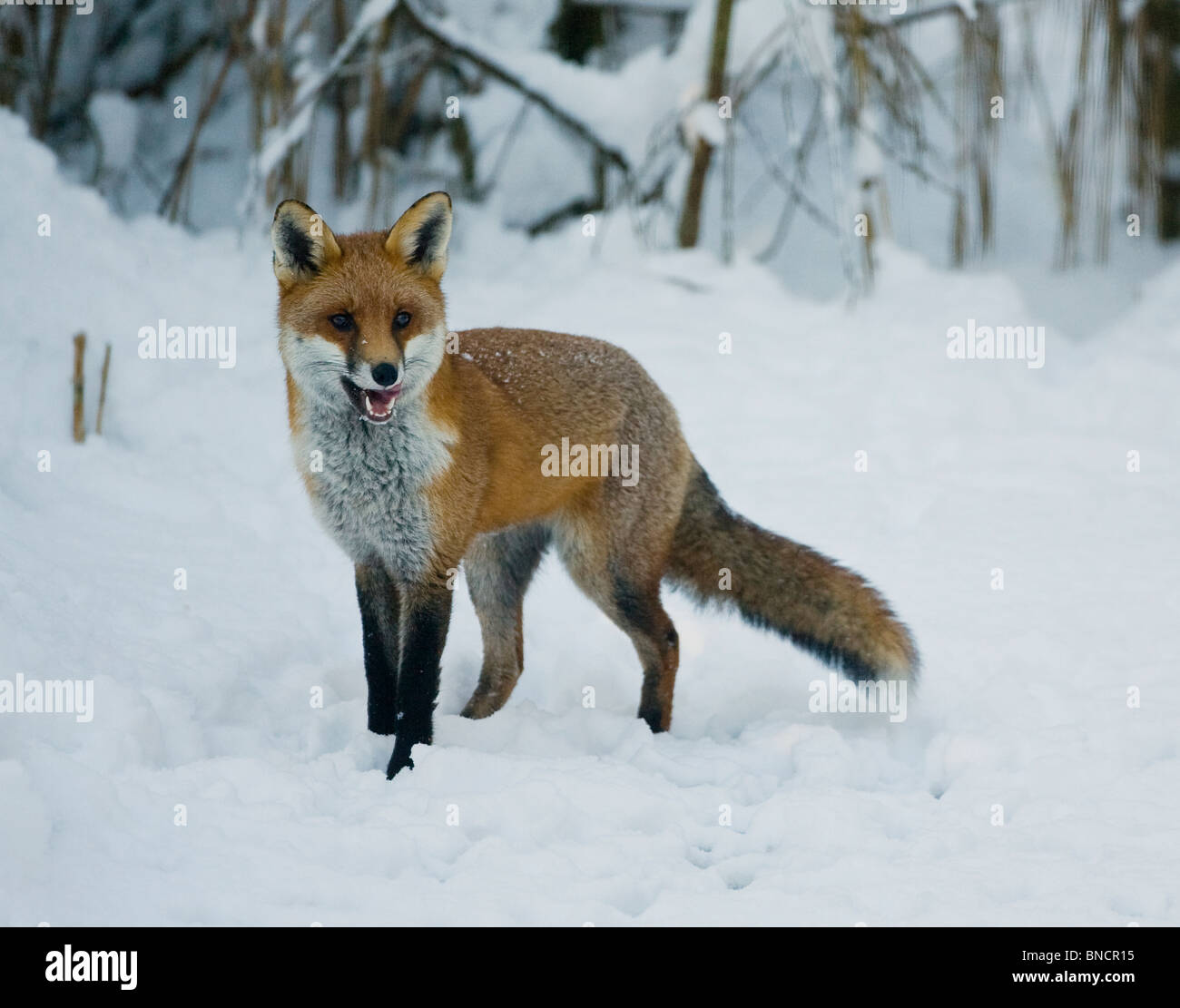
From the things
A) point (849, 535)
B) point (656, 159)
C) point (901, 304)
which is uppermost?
point (656, 159)

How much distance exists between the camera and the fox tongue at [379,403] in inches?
134

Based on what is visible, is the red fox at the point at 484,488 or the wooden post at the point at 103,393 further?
the wooden post at the point at 103,393

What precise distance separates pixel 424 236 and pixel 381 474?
2.25 ft

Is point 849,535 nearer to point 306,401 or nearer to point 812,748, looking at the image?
point 812,748

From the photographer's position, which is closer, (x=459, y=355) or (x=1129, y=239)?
(x=459, y=355)

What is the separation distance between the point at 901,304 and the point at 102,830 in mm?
5241

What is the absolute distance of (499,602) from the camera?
4418 mm

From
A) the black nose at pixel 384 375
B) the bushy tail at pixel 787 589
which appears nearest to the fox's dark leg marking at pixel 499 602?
the bushy tail at pixel 787 589

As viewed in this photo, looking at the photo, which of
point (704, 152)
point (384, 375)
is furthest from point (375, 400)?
point (704, 152)

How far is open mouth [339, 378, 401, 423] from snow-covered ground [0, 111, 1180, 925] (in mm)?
958

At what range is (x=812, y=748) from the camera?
12.7 ft

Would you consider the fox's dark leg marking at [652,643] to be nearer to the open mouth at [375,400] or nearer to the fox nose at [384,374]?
the open mouth at [375,400]

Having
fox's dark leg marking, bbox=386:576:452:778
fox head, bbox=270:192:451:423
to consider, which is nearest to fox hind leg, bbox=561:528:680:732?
fox's dark leg marking, bbox=386:576:452:778
